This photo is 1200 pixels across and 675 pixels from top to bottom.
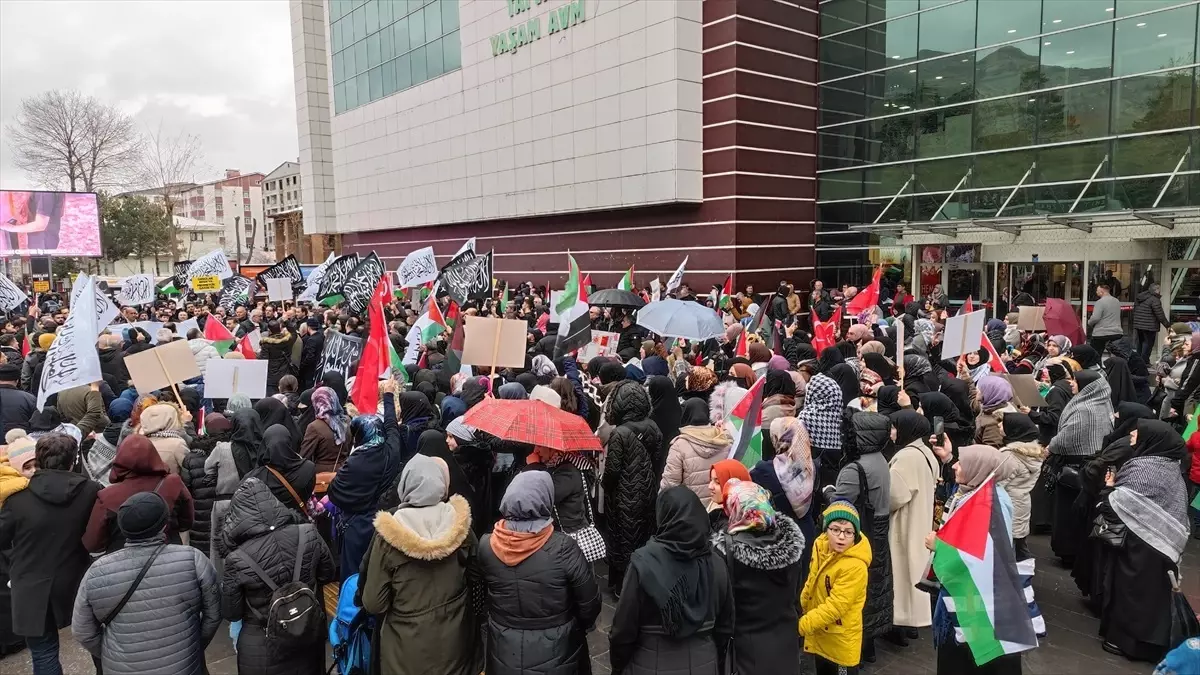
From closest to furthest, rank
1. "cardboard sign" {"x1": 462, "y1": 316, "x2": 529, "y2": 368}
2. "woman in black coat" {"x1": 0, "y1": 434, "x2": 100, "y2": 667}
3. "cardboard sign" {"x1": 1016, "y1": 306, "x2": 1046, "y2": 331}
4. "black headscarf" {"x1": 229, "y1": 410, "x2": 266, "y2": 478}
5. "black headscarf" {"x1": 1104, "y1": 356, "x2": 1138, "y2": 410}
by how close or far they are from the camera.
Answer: "woman in black coat" {"x1": 0, "y1": 434, "x2": 100, "y2": 667} < "black headscarf" {"x1": 229, "y1": 410, "x2": 266, "y2": 478} < "cardboard sign" {"x1": 462, "y1": 316, "x2": 529, "y2": 368} < "black headscarf" {"x1": 1104, "y1": 356, "x2": 1138, "y2": 410} < "cardboard sign" {"x1": 1016, "y1": 306, "x2": 1046, "y2": 331}

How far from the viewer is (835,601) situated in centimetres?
437

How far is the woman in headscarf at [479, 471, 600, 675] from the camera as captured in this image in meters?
3.90

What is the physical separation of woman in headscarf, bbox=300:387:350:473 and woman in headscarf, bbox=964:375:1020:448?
17.0ft

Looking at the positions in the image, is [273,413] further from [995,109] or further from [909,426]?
[995,109]

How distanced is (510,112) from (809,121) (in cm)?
1114

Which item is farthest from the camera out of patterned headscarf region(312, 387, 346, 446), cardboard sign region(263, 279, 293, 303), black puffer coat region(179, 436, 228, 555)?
cardboard sign region(263, 279, 293, 303)

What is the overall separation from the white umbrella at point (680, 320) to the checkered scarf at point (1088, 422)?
4.00m

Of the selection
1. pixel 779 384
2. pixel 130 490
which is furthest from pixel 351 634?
pixel 779 384

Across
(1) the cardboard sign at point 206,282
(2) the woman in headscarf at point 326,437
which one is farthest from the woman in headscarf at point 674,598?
(1) the cardboard sign at point 206,282

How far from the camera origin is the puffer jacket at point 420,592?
12.9ft

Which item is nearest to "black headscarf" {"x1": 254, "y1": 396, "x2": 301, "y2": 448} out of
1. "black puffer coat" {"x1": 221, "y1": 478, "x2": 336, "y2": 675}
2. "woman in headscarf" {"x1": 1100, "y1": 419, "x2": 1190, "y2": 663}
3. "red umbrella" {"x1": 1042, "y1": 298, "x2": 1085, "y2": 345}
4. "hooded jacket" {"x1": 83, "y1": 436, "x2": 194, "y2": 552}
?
"hooded jacket" {"x1": 83, "y1": 436, "x2": 194, "y2": 552}

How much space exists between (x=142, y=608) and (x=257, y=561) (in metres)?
0.61

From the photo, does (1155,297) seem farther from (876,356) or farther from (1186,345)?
(876,356)

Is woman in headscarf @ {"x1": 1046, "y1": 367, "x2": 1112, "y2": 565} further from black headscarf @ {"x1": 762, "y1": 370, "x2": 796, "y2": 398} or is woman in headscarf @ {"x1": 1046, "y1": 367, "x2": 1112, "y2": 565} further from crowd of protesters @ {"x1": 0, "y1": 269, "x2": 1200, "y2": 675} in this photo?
black headscarf @ {"x1": 762, "y1": 370, "x2": 796, "y2": 398}
